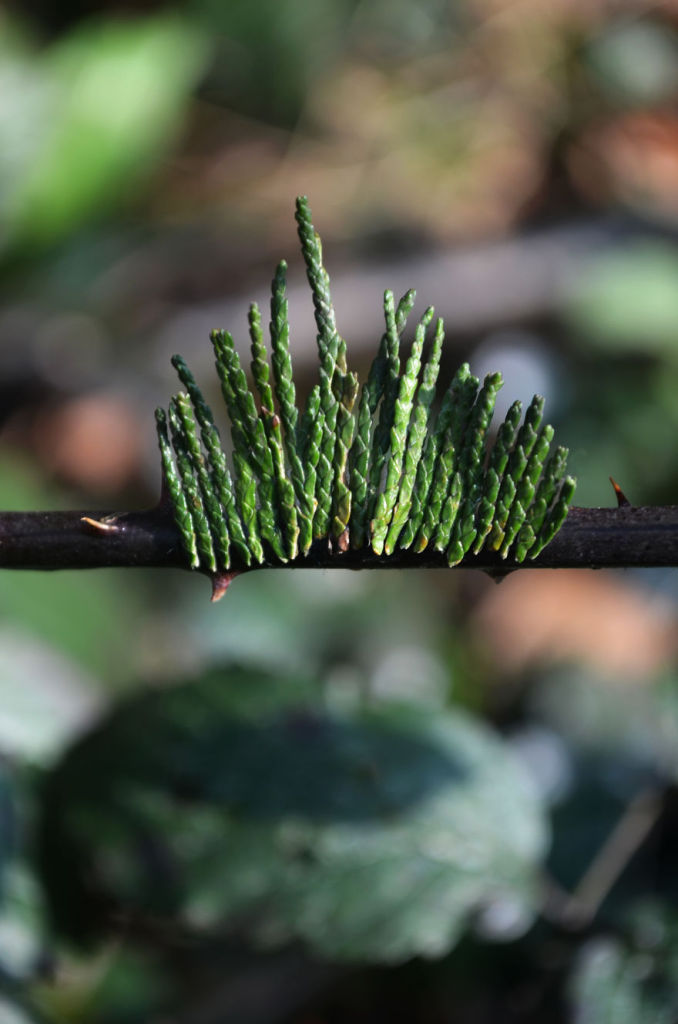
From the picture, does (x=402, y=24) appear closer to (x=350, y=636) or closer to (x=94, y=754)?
(x=350, y=636)

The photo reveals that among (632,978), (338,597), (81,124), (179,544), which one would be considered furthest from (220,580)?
(81,124)

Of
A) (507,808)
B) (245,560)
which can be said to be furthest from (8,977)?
(245,560)

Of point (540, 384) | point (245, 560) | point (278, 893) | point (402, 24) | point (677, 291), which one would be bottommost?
point (278, 893)

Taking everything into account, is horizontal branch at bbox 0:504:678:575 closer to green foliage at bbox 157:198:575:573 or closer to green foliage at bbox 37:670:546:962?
green foliage at bbox 157:198:575:573

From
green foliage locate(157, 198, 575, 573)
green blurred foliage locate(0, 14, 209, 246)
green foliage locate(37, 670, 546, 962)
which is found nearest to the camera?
green foliage locate(157, 198, 575, 573)

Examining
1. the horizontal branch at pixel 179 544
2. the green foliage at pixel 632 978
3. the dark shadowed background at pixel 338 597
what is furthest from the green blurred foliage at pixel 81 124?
the green foliage at pixel 632 978

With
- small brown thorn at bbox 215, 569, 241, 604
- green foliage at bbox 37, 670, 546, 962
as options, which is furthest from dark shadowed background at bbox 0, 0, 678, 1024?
small brown thorn at bbox 215, 569, 241, 604
